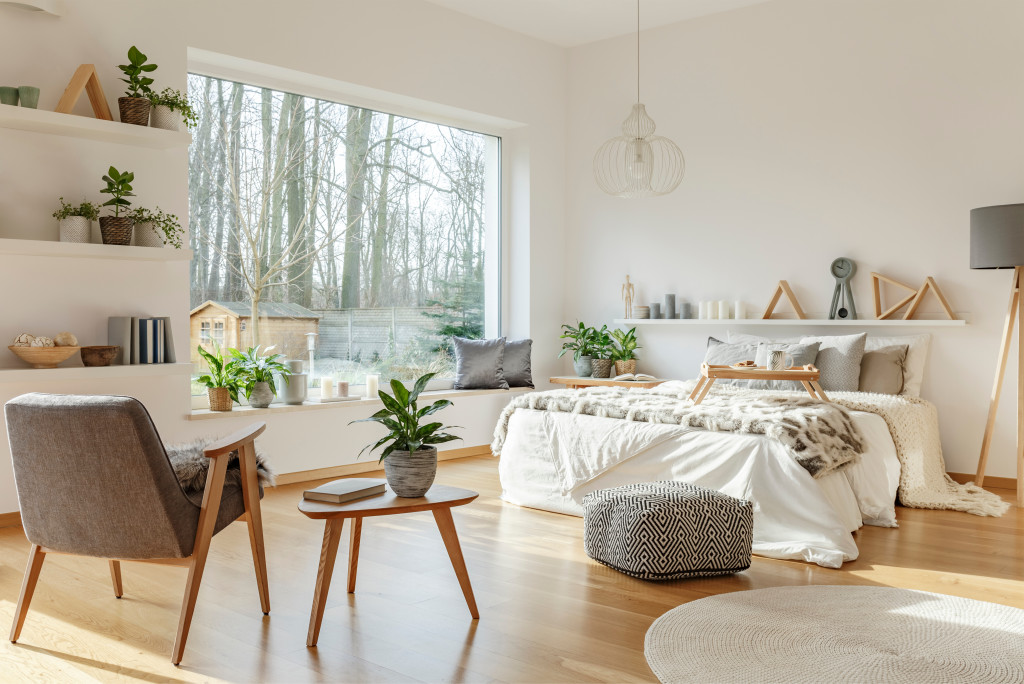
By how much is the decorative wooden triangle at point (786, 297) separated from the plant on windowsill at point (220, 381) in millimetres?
3411

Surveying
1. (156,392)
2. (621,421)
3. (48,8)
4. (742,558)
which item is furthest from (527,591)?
(48,8)

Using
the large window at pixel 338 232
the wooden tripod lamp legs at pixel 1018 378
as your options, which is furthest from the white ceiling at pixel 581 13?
the wooden tripod lamp legs at pixel 1018 378

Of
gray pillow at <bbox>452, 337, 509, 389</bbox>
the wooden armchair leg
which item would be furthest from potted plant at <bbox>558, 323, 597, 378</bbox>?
the wooden armchair leg

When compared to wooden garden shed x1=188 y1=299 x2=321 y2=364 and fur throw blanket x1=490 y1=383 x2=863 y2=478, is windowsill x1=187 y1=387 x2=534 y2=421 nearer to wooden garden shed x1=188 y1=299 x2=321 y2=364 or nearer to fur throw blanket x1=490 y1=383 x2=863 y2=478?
wooden garden shed x1=188 y1=299 x2=321 y2=364

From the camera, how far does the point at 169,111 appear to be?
4.33m

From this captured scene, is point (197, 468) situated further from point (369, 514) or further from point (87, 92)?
point (87, 92)

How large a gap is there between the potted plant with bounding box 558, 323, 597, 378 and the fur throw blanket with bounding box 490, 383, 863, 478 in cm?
163

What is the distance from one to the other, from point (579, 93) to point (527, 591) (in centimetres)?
476

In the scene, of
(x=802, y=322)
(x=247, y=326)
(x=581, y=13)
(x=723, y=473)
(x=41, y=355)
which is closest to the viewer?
(x=723, y=473)

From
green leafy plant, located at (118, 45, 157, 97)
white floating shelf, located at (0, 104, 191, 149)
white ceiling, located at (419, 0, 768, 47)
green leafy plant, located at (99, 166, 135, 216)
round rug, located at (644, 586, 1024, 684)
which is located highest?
white ceiling, located at (419, 0, 768, 47)

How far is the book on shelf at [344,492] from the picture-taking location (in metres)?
2.65

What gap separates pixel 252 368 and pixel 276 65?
1748 mm

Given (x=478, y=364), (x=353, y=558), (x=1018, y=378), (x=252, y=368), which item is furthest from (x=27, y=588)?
(x=1018, y=378)

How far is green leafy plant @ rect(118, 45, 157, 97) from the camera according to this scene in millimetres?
4168
